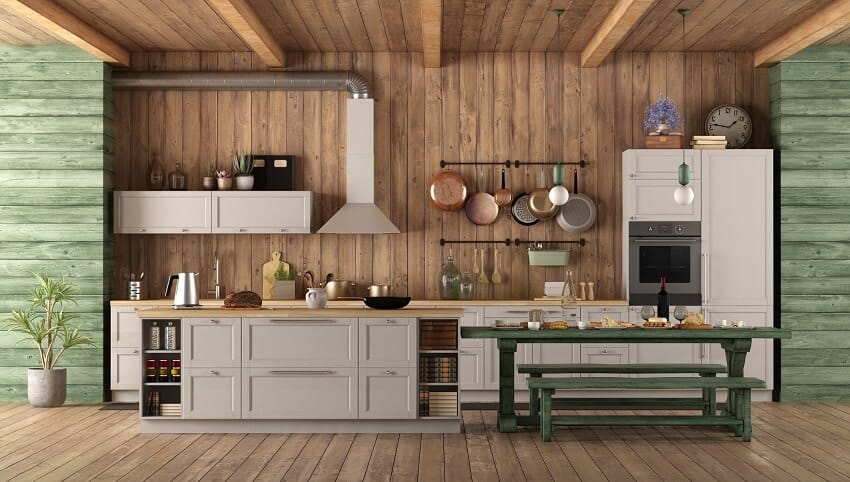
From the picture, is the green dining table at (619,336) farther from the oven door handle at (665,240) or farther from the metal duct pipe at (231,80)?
the metal duct pipe at (231,80)

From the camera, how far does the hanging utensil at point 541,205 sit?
7969 millimetres

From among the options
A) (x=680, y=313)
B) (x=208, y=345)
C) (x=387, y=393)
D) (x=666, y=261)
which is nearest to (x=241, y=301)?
(x=208, y=345)

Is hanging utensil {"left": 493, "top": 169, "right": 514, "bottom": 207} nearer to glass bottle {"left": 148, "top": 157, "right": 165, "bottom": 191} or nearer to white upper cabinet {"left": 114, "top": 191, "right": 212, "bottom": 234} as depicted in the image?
white upper cabinet {"left": 114, "top": 191, "right": 212, "bottom": 234}

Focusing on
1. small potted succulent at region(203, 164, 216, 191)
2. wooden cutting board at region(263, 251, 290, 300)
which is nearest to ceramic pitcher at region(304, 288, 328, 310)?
wooden cutting board at region(263, 251, 290, 300)

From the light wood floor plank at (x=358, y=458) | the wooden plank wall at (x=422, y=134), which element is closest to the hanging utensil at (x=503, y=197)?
the wooden plank wall at (x=422, y=134)

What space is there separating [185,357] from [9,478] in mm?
1480

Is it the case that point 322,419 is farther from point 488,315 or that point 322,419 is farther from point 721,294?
point 721,294

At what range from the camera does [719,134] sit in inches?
312

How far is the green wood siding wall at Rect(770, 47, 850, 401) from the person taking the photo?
768cm

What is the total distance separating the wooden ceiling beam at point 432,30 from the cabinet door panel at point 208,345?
8.32 feet

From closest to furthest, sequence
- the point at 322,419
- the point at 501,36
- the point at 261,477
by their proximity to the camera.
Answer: the point at 261,477 → the point at 322,419 → the point at 501,36

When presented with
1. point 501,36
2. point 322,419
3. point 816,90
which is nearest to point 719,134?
point 816,90

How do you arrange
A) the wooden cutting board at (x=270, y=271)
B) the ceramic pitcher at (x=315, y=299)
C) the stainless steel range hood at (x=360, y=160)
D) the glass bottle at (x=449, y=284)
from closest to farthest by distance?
the ceramic pitcher at (x=315, y=299), the stainless steel range hood at (x=360, y=160), the glass bottle at (x=449, y=284), the wooden cutting board at (x=270, y=271)

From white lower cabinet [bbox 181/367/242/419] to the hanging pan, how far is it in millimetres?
3237
